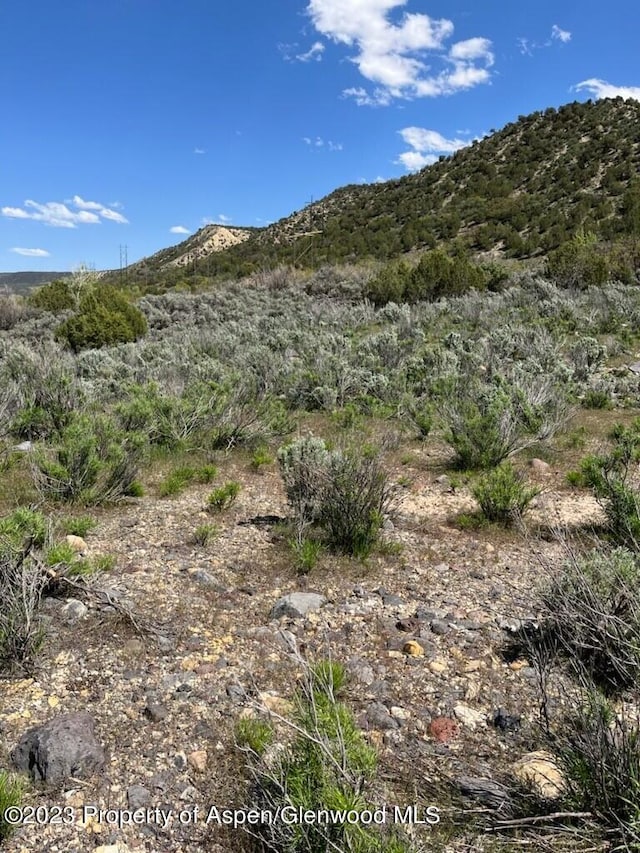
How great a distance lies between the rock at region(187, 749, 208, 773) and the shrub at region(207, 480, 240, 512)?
8.83 ft

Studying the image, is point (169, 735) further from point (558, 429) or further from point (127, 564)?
point (558, 429)

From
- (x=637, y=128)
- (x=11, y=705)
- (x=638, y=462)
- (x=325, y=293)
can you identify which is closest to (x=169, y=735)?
(x=11, y=705)

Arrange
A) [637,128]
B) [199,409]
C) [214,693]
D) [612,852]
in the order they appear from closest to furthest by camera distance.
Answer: [612,852], [214,693], [199,409], [637,128]

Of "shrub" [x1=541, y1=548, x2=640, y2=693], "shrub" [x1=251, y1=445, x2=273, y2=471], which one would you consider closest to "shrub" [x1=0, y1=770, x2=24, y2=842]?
"shrub" [x1=541, y1=548, x2=640, y2=693]

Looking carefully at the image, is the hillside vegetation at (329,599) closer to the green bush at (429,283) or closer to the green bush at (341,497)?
the green bush at (341,497)

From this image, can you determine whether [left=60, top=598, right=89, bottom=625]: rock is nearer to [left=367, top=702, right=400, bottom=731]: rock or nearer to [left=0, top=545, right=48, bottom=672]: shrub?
[left=0, top=545, right=48, bottom=672]: shrub

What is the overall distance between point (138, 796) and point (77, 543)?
235 centimetres

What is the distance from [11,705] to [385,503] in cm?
303

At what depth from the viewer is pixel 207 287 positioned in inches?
1022

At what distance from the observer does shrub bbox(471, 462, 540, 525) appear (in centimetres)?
456

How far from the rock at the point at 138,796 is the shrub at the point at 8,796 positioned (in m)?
0.37

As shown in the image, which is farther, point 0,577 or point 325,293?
point 325,293

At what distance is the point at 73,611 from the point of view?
10.5 feet

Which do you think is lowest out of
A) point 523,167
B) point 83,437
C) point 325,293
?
point 83,437
